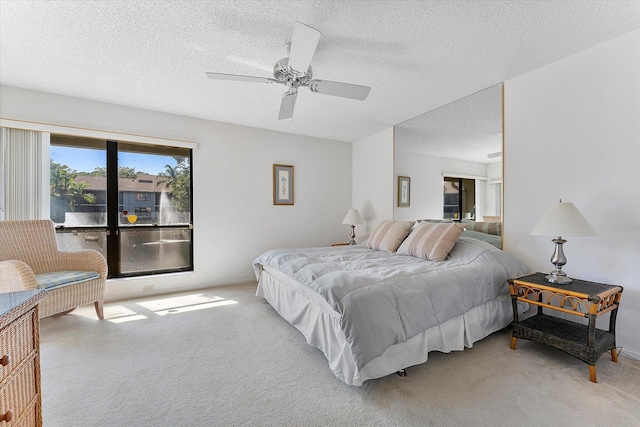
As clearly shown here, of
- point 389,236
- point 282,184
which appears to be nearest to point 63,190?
point 282,184

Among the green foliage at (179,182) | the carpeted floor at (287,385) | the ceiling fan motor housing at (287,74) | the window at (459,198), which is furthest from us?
the green foliage at (179,182)

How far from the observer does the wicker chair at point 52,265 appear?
255cm

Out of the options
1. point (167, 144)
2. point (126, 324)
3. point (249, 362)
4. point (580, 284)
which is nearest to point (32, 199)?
point (167, 144)

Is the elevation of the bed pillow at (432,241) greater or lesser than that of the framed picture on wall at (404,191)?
lesser

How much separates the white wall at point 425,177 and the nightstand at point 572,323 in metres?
1.44

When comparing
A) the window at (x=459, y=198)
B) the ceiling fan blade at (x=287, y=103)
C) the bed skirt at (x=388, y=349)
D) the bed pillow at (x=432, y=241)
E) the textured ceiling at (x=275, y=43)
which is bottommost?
the bed skirt at (x=388, y=349)

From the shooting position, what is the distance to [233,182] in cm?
421

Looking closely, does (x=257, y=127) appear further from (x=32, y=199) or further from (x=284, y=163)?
(x=32, y=199)

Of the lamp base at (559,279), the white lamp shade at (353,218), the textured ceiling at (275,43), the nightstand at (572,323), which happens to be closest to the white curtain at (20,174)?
→ the textured ceiling at (275,43)

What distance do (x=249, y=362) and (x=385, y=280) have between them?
1197 millimetres

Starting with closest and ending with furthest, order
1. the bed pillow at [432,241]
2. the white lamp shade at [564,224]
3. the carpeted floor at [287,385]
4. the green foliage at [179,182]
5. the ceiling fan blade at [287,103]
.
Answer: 1. the carpeted floor at [287,385]
2. the white lamp shade at [564,224]
3. the ceiling fan blade at [287,103]
4. the bed pillow at [432,241]
5. the green foliage at [179,182]

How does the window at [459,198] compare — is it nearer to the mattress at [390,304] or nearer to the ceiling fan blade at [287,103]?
the mattress at [390,304]

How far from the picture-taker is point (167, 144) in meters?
3.73

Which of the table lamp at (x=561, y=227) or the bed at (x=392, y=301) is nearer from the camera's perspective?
the bed at (x=392, y=301)
